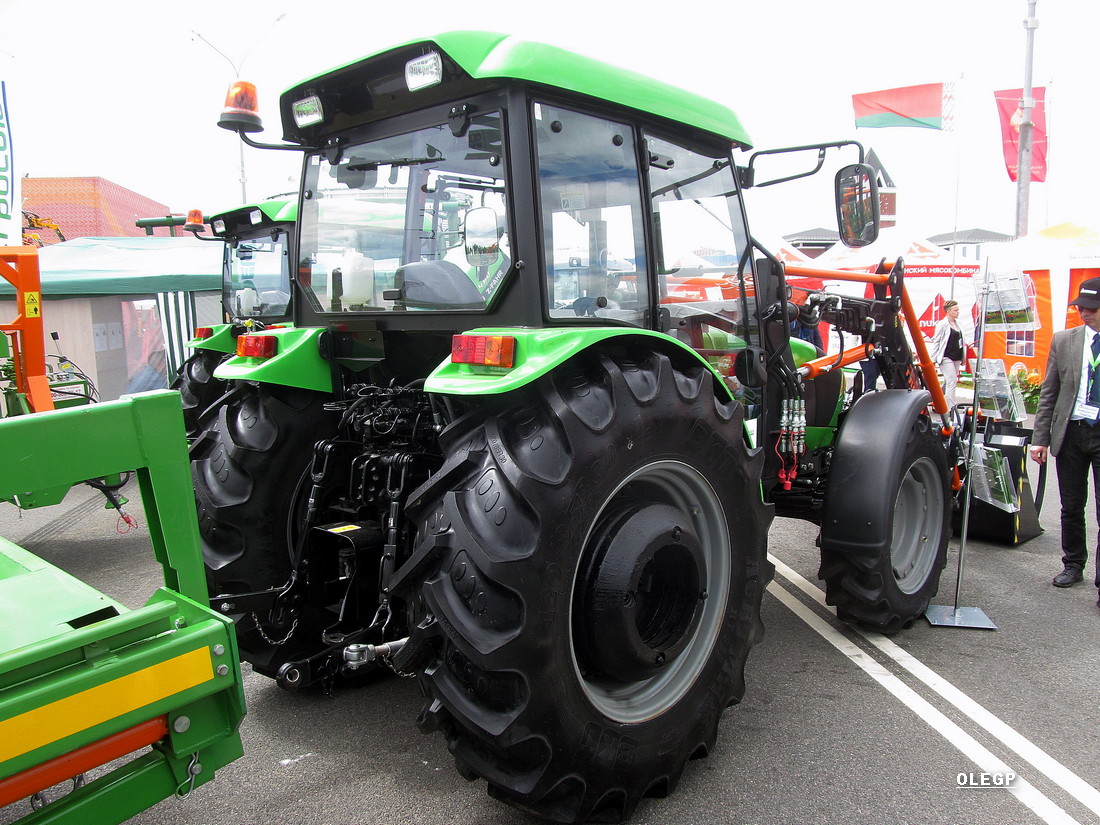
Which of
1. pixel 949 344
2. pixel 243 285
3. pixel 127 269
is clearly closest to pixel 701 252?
pixel 243 285

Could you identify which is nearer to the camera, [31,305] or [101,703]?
[101,703]

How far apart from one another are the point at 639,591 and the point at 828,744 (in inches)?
40.5

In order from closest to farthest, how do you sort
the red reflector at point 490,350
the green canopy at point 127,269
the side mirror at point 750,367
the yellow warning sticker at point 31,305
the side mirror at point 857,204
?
the red reflector at point 490,350, the side mirror at point 857,204, the side mirror at point 750,367, the yellow warning sticker at point 31,305, the green canopy at point 127,269

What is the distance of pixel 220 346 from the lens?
26.9 feet

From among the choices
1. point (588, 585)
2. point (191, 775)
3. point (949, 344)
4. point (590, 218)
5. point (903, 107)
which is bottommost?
point (191, 775)

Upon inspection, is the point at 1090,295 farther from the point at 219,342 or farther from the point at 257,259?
the point at 257,259

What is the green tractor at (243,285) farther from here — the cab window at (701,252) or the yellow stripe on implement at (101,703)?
the yellow stripe on implement at (101,703)

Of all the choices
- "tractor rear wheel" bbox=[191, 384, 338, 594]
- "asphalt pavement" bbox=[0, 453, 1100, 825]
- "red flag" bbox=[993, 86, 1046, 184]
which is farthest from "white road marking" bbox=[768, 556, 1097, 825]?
"red flag" bbox=[993, 86, 1046, 184]

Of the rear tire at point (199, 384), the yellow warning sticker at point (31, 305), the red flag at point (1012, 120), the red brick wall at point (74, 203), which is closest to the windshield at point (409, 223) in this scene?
the yellow warning sticker at point (31, 305)

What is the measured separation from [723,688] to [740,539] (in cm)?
54

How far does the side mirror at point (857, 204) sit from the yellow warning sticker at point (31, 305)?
598 centimetres

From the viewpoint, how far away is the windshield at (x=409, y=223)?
8.27 feet

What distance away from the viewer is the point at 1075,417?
14.7ft

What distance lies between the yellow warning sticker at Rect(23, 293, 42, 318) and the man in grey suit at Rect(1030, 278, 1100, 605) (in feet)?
24.3
